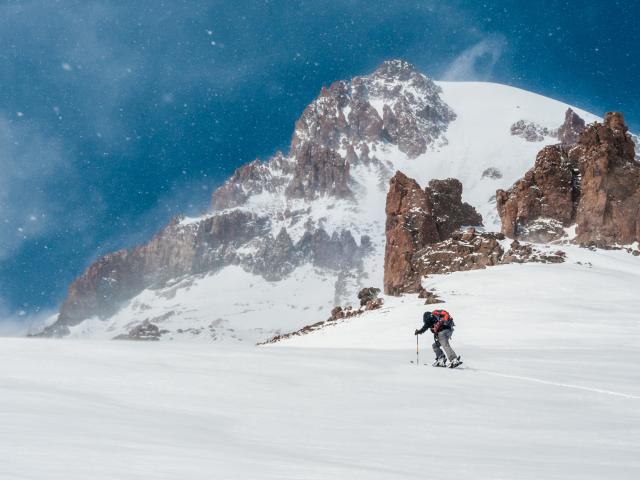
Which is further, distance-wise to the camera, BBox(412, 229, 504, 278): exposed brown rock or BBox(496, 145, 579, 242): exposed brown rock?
BBox(496, 145, 579, 242): exposed brown rock

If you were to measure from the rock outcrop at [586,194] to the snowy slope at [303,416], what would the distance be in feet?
196

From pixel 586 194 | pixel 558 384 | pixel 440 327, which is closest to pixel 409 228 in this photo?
pixel 586 194

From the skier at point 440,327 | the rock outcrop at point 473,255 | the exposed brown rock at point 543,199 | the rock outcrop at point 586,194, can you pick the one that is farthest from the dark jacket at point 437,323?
the exposed brown rock at point 543,199

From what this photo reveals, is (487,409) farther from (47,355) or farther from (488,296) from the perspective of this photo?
(488,296)

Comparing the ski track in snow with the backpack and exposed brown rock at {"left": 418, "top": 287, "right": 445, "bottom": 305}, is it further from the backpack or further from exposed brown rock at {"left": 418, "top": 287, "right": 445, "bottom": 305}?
exposed brown rock at {"left": 418, "top": 287, "right": 445, "bottom": 305}

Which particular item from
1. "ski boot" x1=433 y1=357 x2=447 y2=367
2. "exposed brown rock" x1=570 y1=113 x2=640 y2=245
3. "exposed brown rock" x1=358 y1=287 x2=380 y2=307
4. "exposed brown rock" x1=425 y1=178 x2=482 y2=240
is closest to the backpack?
"ski boot" x1=433 y1=357 x2=447 y2=367

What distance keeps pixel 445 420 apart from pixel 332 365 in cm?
487

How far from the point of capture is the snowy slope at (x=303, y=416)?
4.50m

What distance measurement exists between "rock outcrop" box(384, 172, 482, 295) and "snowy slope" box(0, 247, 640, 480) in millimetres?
66512

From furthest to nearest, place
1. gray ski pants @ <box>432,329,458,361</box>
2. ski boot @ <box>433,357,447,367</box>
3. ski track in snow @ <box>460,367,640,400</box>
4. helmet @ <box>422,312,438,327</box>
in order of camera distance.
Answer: ski boot @ <box>433,357,447,367</box> → helmet @ <box>422,312,438,327</box> → gray ski pants @ <box>432,329,458,361</box> → ski track in snow @ <box>460,367,640,400</box>

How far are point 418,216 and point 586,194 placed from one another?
20434 mm

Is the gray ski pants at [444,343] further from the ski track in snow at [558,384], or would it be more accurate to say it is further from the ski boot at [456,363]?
the ski track in snow at [558,384]

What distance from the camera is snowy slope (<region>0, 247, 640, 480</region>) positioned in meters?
4.50

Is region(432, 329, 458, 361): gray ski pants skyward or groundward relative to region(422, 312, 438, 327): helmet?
groundward
